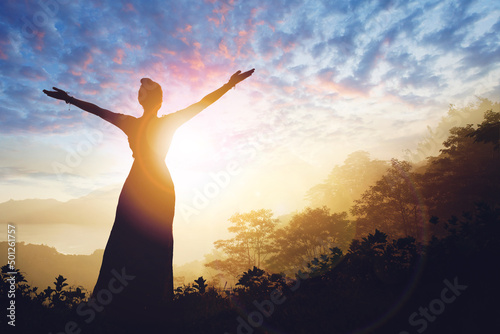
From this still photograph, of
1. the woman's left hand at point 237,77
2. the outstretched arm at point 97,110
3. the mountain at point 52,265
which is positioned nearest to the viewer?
the woman's left hand at point 237,77

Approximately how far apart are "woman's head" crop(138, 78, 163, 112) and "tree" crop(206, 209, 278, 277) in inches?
1213

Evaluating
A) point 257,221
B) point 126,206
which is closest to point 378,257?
point 126,206

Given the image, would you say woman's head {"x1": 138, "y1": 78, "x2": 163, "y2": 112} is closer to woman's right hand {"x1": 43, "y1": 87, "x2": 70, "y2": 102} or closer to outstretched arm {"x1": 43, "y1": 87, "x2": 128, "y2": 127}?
outstretched arm {"x1": 43, "y1": 87, "x2": 128, "y2": 127}

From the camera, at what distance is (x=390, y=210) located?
26.6 m

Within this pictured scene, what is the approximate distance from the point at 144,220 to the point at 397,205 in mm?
28711

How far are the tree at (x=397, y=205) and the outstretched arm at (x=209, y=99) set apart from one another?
2671 centimetres

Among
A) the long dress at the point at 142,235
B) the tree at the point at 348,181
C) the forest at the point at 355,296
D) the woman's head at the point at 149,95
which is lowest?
the forest at the point at 355,296

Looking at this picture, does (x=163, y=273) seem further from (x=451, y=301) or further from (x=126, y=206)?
(x=451, y=301)

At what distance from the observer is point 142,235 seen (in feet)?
14.7

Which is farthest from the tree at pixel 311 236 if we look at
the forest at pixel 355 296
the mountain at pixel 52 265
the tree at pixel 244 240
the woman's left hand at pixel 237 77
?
the mountain at pixel 52 265

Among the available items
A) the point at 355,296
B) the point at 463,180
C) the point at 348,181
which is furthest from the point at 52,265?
the point at 463,180

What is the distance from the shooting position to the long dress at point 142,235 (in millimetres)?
3969

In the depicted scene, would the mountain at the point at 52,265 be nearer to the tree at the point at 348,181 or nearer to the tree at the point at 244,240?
the tree at the point at 244,240

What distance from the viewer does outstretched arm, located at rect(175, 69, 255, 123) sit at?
469cm
